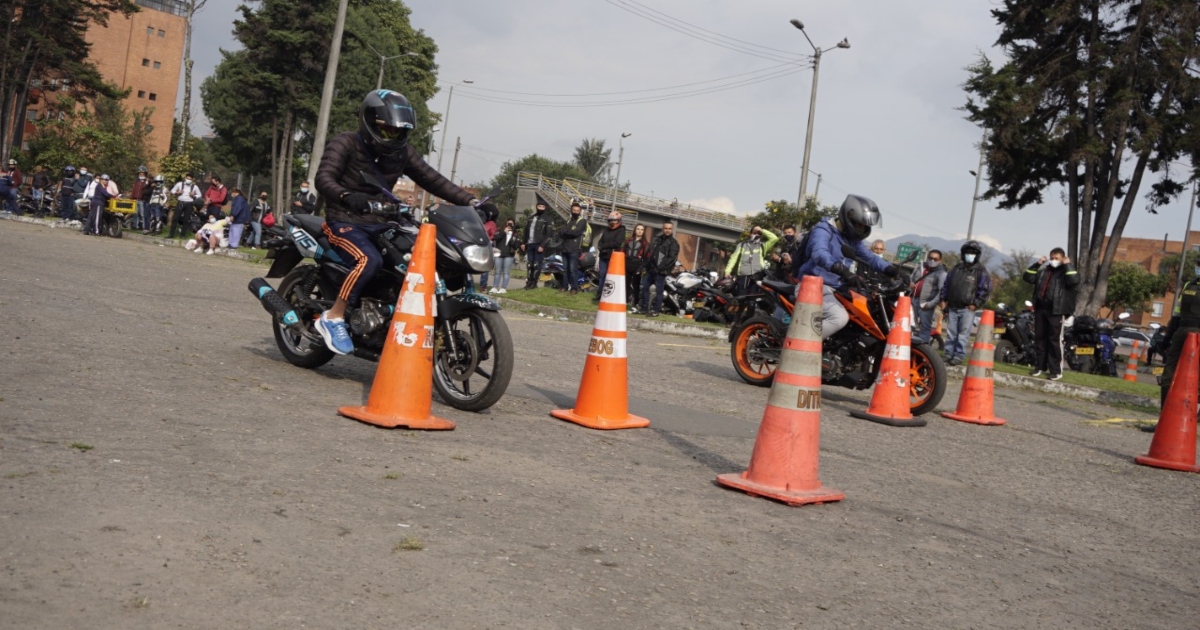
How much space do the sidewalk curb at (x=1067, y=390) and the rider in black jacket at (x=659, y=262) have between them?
5.44 meters

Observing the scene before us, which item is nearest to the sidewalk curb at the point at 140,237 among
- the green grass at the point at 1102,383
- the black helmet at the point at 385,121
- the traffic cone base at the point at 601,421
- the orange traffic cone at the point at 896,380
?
the green grass at the point at 1102,383

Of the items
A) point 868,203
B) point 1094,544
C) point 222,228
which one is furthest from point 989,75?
point 1094,544

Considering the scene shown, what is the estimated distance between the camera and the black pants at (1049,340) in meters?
16.2

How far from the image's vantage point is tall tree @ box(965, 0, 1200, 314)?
31.3m

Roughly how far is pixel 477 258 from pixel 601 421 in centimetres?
131

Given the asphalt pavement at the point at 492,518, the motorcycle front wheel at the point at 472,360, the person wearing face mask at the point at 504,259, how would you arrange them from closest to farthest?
the asphalt pavement at the point at 492,518 < the motorcycle front wheel at the point at 472,360 < the person wearing face mask at the point at 504,259

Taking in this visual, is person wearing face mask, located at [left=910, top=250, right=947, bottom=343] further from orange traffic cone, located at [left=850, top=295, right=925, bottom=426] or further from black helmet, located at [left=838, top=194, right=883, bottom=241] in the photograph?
orange traffic cone, located at [left=850, top=295, right=925, bottom=426]

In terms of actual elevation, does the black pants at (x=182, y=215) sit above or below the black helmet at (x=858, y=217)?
below

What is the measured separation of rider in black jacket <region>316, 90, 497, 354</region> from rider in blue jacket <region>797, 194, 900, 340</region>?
12.7 ft

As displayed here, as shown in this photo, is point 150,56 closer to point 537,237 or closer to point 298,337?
point 537,237

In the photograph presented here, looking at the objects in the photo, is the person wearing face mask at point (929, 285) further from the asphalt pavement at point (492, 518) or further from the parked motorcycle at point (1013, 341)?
the asphalt pavement at point (492, 518)

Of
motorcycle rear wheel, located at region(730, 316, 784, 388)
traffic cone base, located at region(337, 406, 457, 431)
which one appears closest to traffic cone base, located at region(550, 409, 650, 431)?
traffic cone base, located at region(337, 406, 457, 431)

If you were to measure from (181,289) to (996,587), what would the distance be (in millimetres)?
11312

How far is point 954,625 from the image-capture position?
152 inches
